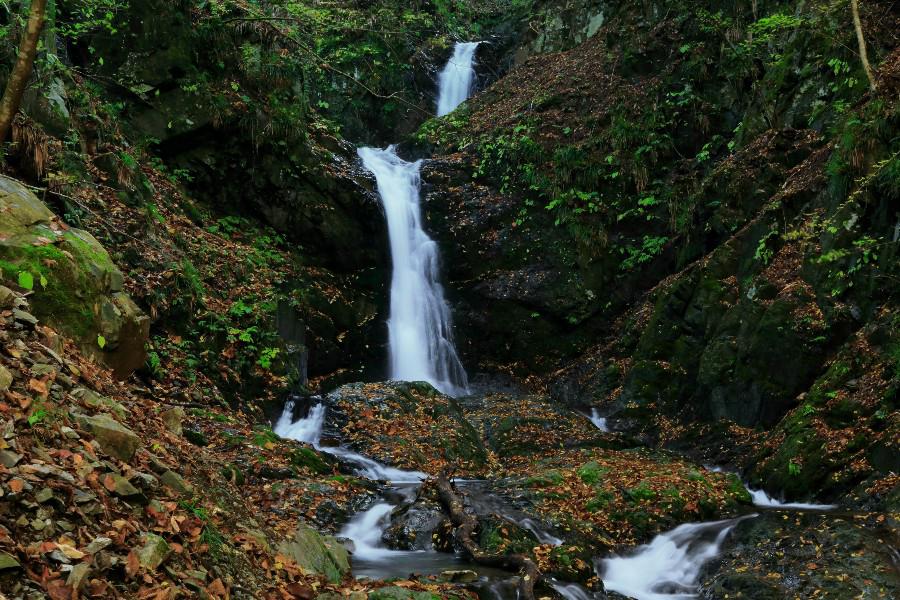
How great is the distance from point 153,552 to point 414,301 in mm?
13707

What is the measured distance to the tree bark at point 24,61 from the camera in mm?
5367

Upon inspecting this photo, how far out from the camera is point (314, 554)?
5117mm

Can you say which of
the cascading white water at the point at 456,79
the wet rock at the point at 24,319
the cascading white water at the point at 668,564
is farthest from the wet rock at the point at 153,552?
the cascading white water at the point at 456,79

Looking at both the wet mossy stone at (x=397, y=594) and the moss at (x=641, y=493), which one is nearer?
the wet mossy stone at (x=397, y=594)

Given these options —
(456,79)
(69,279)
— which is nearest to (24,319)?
(69,279)

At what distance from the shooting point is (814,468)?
8.28 metres

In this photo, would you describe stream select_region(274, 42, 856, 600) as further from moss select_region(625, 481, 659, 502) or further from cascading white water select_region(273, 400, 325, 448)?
moss select_region(625, 481, 659, 502)

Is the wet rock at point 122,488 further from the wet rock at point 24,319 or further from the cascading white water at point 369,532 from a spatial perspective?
the cascading white water at point 369,532

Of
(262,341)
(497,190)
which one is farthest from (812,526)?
(497,190)

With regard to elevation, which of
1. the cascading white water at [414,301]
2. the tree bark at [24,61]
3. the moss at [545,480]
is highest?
the cascading white water at [414,301]

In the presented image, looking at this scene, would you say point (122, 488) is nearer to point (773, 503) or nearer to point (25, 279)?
point (25, 279)

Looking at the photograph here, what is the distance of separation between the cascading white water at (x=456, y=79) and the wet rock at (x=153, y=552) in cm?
2404

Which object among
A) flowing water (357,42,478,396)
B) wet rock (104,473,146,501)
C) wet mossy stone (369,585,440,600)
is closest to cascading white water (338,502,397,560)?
wet mossy stone (369,585,440,600)

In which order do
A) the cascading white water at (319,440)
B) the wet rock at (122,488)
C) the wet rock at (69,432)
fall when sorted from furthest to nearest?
the cascading white water at (319,440)
the wet rock at (69,432)
the wet rock at (122,488)
